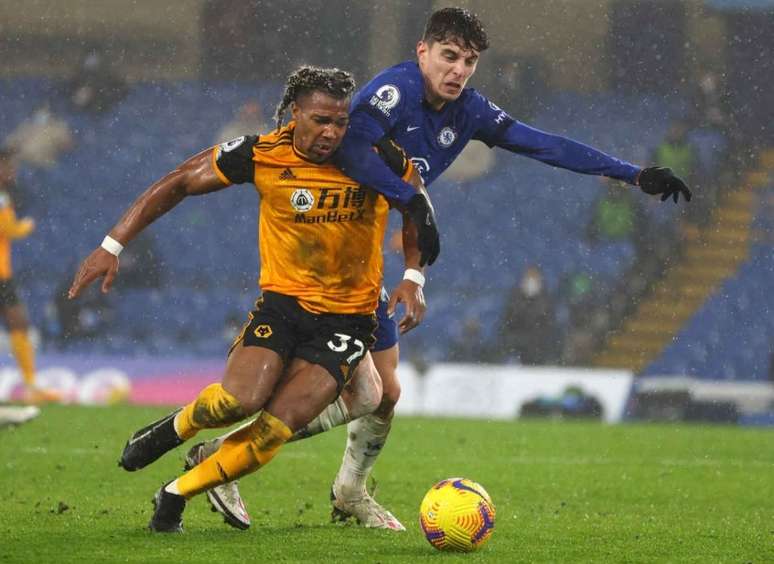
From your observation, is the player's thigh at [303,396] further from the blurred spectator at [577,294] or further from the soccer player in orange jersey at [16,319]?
the blurred spectator at [577,294]

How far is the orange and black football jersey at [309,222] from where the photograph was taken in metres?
5.40

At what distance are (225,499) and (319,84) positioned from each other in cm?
182

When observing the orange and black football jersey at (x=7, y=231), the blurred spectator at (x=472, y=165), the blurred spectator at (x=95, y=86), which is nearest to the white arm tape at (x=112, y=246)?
the orange and black football jersey at (x=7, y=231)

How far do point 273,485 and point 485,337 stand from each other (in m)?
9.00

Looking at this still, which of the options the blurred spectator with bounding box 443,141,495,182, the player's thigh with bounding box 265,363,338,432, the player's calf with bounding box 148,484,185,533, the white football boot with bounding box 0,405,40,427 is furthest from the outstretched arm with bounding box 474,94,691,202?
the blurred spectator with bounding box 443,141,495,182

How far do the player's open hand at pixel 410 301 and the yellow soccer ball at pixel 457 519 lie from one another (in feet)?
2.23

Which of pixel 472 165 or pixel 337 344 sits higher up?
pixel 472 165

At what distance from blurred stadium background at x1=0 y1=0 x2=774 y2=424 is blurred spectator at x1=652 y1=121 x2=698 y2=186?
0.10ft

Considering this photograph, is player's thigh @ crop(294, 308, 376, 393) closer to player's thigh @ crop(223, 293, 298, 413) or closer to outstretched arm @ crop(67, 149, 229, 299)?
player's thigh @ crop(223, 293, 298, 413)

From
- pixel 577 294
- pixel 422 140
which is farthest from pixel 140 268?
pixel 422 140

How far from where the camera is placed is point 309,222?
5426 millimetres

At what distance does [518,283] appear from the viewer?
17.3 m

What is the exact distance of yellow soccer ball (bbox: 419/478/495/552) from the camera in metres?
5.04

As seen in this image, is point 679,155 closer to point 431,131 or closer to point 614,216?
point 614,216
